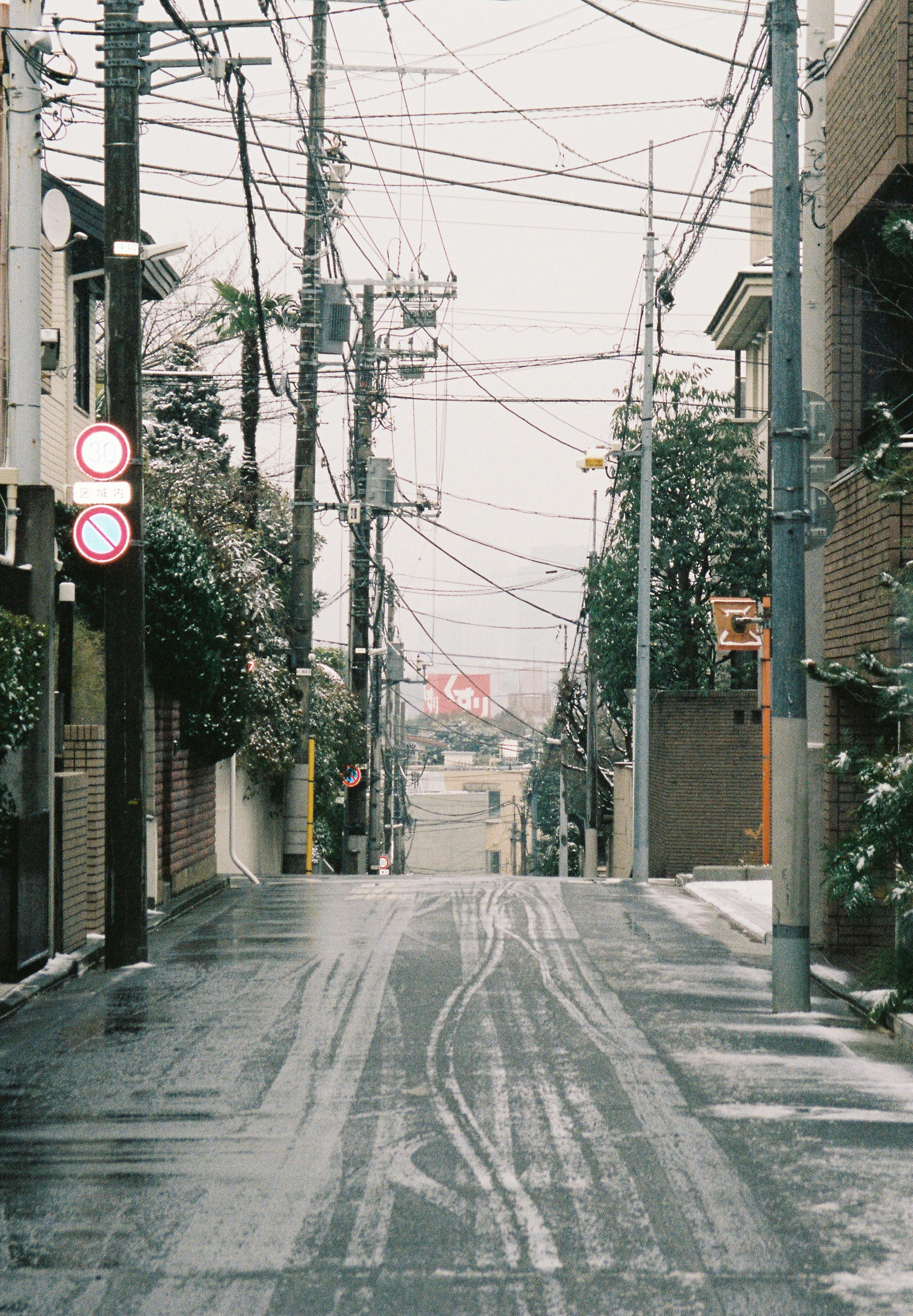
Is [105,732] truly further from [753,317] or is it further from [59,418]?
[753,317]

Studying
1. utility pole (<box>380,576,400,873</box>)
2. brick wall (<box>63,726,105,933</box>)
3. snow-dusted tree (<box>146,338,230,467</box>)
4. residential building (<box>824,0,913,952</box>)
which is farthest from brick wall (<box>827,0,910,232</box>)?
utility pole (<box>380,576,400,873</box>)

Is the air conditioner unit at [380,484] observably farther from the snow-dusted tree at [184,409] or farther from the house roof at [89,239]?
the house roof at [89,239]

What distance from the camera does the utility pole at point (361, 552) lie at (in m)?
33.6

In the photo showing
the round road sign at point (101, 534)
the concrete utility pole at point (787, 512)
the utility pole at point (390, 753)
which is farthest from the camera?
the utility pole at point (390, 753)

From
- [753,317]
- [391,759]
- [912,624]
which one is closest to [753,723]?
[753,317]

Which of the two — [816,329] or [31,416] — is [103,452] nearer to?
[31,416]

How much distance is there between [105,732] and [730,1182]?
8781 millimetres

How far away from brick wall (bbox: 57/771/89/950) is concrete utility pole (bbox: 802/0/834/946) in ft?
21.5

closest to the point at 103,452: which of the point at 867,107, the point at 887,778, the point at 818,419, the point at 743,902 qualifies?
the point at 818,419

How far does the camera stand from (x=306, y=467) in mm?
26031

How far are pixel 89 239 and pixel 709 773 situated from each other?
1616 cm

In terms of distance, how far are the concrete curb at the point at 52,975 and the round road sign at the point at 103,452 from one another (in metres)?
4.04

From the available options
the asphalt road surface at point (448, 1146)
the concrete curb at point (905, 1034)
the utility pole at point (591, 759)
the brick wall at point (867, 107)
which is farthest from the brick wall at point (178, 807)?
the utility pole at point (591, 759)

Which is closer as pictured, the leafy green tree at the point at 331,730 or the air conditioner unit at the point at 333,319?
the air conditioner unit at the point at 333,319
